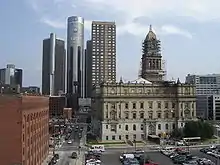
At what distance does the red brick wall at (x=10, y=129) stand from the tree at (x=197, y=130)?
225ft

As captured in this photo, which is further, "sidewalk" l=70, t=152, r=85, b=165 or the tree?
the tree

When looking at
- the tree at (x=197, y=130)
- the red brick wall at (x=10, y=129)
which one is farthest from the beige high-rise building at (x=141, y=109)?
the red brick wall at (x=10, y=129)

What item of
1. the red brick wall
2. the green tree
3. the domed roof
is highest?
the domed roof

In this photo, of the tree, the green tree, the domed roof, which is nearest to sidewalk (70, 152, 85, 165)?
the tree

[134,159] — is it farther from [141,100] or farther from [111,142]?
[141,100]

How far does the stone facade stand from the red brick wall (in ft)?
203

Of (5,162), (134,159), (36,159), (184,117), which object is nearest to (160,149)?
(134,159)

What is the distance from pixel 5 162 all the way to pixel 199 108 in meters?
160

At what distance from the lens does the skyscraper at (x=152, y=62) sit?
130 metres

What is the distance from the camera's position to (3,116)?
49594 millimetres

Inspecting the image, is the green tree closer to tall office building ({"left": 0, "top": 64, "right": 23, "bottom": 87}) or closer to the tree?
the tree

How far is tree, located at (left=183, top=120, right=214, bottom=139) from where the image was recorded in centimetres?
10862

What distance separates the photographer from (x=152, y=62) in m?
131

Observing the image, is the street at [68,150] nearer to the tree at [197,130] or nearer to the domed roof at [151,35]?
the tree at [197,130]
